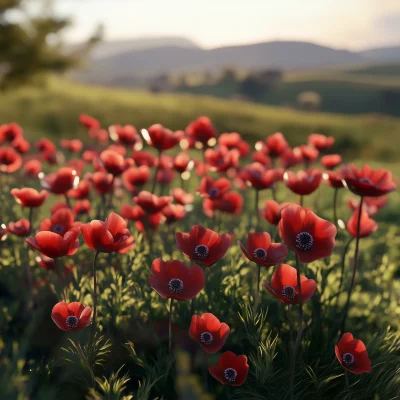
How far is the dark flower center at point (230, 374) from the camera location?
1886 mm

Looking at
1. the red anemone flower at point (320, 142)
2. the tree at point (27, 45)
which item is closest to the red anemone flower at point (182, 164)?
the red anemone flower at point (320, 142)

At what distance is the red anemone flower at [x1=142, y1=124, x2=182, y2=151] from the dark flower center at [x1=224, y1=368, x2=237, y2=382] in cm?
161

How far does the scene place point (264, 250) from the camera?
2.01 meters

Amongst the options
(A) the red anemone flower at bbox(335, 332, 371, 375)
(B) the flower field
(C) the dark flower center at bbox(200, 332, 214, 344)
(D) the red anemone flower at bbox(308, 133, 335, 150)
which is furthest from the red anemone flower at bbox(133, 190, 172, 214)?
(D) the red anemone flower at bbox(308, 133, 335, 150)

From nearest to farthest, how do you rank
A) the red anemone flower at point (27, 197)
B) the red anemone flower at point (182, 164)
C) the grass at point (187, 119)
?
1. the red anemone flower at point (27, 197)
2. the red anemone flower at point (182, 164)
3. the grass at point (187, 119)

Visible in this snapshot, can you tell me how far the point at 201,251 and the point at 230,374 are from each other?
0.50m

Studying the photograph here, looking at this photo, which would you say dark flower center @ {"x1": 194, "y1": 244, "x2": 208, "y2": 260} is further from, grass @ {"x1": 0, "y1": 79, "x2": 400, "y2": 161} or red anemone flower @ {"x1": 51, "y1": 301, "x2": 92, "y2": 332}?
grass @ {"x1": 0, "y1": 79, "x2": 400, "y2": 161}

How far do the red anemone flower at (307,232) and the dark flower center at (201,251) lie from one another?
406 mm

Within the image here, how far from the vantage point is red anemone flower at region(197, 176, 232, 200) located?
302 centimetres

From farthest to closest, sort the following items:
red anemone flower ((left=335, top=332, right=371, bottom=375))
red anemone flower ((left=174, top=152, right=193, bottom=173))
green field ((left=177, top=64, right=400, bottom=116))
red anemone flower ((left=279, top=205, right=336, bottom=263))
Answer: green field ((left=177, top=64, right=400, bottom=116)) → red anemone flower ((left=174, top=152, right=193, bottom=173)) → red anemone flower ((left=335, top=332, right=371, bottom=375)) → red anemone flower ((left=279, top=205, right=336, bottom=263))

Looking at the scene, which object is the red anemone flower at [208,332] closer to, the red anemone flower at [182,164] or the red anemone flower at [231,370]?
the red anemone flower at [231,370]

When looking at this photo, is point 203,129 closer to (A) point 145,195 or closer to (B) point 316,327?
(A) point 145,195

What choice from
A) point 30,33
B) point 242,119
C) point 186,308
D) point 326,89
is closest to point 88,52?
point 30,33

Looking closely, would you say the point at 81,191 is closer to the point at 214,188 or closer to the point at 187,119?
the point at 214,188
